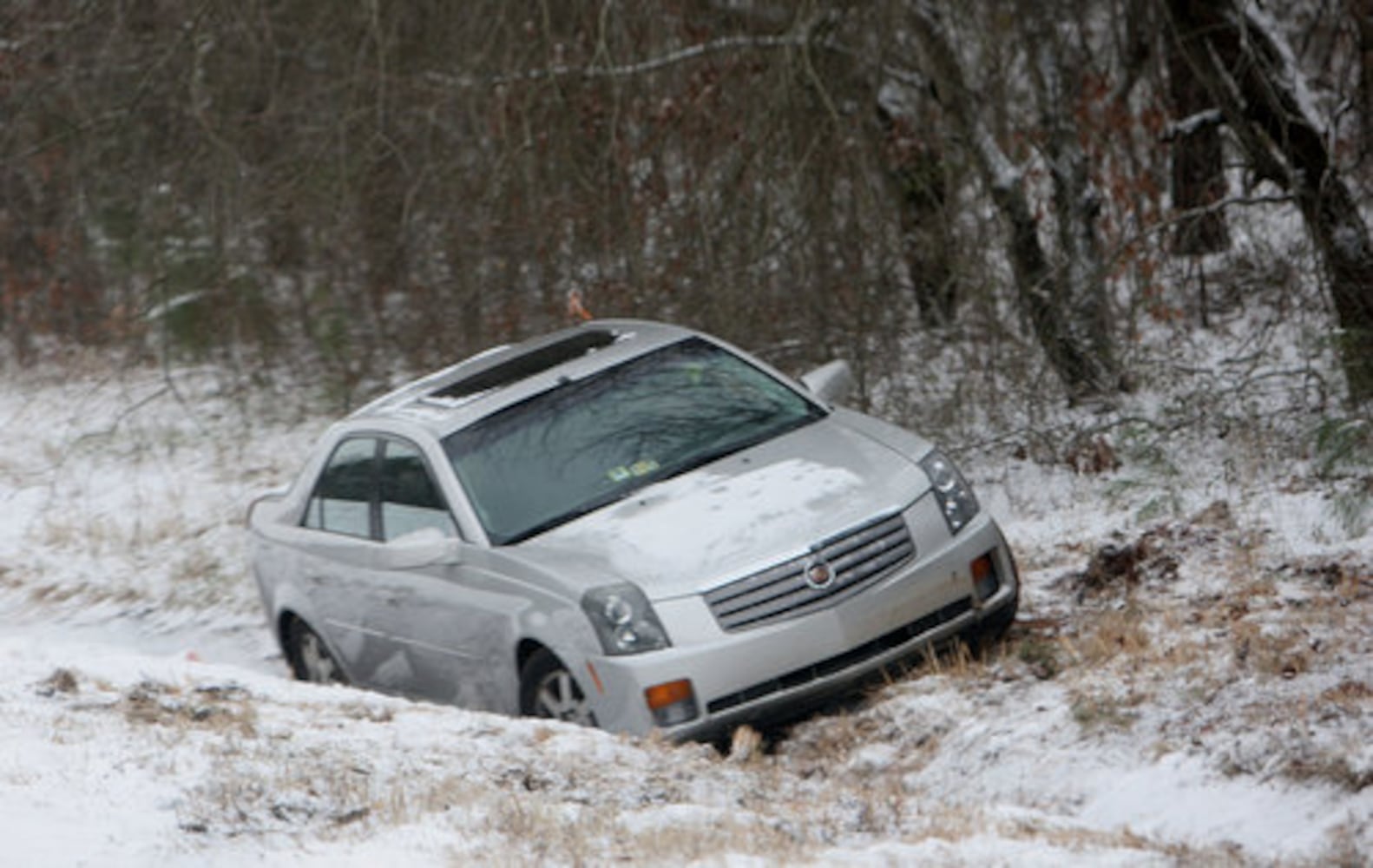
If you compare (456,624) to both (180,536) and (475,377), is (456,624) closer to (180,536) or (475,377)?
(475,377)

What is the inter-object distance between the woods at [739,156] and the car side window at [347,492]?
3.26m

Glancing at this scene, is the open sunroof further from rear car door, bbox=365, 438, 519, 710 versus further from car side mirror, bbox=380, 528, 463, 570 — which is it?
car side mirror, bbox=380, 528, 463, 570

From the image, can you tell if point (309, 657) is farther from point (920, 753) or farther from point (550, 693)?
point (920, 753)

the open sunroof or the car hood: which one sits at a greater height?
the open sunroof

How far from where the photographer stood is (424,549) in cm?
818

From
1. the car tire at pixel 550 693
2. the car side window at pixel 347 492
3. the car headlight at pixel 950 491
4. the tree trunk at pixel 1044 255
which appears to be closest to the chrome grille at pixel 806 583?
the car headlight at pixel 950 491

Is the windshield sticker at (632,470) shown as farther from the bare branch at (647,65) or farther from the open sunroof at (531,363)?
the bare branch at (647,65)

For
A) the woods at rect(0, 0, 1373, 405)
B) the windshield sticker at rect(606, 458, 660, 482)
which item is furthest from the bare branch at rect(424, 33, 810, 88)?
the windshield sticker at rect(606, 458, 660, 482)

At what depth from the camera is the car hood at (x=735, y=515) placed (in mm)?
7508

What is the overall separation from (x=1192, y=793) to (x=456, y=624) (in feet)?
10.5

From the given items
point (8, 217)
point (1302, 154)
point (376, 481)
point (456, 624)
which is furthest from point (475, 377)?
point (8, 217)

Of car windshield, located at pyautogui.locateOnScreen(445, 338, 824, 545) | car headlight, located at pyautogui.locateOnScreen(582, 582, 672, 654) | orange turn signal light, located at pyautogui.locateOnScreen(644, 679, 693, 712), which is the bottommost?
orange turn signal light, located at pyautogui.locateOnScreen(644, 679, 693, 712)

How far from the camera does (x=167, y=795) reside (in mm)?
6301

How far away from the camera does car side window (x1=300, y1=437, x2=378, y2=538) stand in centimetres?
903
